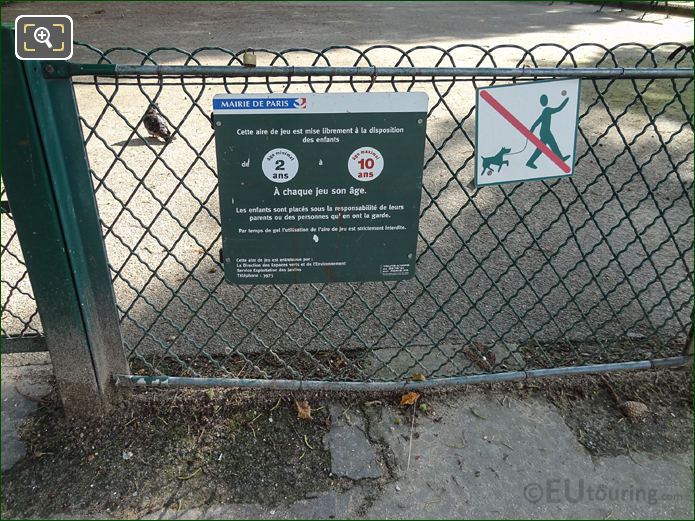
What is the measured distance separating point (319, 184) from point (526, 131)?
745 millimetres

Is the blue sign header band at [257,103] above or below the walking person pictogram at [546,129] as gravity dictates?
above

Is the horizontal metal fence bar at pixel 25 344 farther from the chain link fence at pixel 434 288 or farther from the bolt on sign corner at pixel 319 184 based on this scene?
the bolt on sign corner at pixel 319 184

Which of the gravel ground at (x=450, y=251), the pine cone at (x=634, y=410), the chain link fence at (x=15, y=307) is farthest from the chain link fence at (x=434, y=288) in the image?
the chain link fence at (x=15, y=307)

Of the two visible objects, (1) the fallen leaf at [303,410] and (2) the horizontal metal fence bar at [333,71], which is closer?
(2) the horizontal metal fence bar at [333,71]

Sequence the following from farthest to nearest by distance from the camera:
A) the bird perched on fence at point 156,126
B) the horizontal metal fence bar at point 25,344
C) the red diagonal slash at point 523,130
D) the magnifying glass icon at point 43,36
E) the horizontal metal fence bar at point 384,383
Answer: the bird perched on fence at point 156,126 < the horizontal metal fence bar at point 384,383 < the horizontal metal fence bar at point 25,344 < the red diagonal slash at point 523,130 < the magnifying glass icon at point 43,36

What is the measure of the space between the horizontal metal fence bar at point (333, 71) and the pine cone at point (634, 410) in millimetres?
1327

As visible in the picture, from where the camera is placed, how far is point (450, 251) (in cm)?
338

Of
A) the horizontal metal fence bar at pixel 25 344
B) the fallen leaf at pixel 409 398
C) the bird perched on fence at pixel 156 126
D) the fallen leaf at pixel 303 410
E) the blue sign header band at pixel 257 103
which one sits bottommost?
the fallen leaf at pixel 303 410

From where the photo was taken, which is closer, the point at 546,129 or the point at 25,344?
the point at 546,129

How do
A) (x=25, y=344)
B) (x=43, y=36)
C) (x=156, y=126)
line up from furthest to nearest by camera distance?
(x=156, y=126) < (x=25, y=344) < (x=43, y=36)

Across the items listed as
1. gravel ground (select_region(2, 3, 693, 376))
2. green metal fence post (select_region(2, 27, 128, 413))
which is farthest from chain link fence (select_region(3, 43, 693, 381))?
green metal fence post (select_region(2, 27, 128, 413))

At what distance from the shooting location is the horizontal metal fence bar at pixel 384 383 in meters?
2.18

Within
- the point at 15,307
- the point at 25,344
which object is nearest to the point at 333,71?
the point at 25,344

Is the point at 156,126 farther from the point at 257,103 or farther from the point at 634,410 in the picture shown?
the point at 634,410
